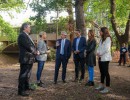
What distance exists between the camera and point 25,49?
24.4 ft

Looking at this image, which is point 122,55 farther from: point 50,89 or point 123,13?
point 50,89

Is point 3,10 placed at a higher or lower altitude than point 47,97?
higher

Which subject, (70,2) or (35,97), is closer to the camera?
(35,97)

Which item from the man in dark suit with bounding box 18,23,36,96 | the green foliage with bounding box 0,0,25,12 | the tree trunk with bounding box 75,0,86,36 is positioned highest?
the green foliage with bounding box 0,0,25,12

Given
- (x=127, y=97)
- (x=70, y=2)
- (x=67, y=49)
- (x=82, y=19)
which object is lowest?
(x=127, y=97)

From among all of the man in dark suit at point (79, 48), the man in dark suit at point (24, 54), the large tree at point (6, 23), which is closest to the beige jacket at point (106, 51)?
the man in dark suit at point (79, 48)

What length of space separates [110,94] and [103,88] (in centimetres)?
51

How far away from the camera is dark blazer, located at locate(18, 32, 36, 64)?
24.2ft

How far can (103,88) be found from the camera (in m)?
8.31

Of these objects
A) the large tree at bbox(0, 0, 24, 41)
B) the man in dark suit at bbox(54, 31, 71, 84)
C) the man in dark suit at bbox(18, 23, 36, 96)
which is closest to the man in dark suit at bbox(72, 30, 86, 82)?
the man in dark suit at bbox(54, 31, 71, 84)

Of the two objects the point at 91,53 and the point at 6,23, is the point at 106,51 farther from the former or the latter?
the point at 6,23

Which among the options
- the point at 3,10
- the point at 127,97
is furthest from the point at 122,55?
the point at 3,10

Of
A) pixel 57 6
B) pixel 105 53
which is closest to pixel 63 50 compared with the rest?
pixel 105 53

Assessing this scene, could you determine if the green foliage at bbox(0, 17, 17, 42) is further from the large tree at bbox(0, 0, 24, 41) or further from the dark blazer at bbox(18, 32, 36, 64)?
the dark blazer at bbox(18, 32, 36, 64)
